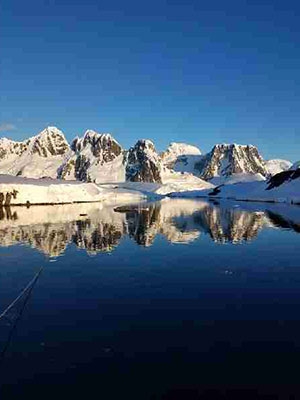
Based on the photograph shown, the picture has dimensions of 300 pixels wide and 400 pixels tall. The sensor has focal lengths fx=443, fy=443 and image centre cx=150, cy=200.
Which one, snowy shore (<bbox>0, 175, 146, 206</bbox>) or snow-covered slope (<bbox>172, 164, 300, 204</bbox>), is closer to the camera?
snowy shore (<bbox>0, 175, 146, 206</bbox>)

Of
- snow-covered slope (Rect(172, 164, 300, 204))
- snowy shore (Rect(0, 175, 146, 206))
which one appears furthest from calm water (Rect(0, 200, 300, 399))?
snow-covered slope (Rect(172, 164, 300, 204))

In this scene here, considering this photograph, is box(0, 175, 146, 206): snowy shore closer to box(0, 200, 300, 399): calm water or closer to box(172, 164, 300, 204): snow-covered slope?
box(172, 164, 300, 204): snow-covered slope

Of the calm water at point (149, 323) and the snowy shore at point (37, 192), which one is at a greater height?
the snowy shore at point (37, 192)

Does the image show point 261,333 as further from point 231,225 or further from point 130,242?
point 231,225

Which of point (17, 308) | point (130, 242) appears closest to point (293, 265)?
point (130, 242)

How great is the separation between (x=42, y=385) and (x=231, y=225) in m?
38.0

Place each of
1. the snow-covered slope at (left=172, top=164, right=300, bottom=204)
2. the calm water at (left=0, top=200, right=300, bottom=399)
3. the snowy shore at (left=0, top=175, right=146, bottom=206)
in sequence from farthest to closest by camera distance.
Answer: the snow-covered slope at (left=172, top=164, right=300, bottom=204), the snowy shore at (left=0, top=175, right=146, bottom=206), the calm water at (left=0, top=200, right=300, bottom=399)

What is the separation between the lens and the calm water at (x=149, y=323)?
1002 centimetres

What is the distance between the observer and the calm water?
395 inches

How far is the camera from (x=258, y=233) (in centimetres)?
3794

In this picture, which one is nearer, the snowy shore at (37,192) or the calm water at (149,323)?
the calm water at (149,323)

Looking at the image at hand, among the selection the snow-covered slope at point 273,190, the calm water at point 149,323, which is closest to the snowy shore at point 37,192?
the snow-covered slope at point 273,190

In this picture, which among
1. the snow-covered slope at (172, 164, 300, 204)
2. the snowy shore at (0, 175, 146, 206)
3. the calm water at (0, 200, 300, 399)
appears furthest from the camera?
the snow-covered slope at (172, 164, 300, 204)

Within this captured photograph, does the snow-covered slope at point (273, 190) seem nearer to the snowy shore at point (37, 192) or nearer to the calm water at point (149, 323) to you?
the snowy shore at point (37, 192)
